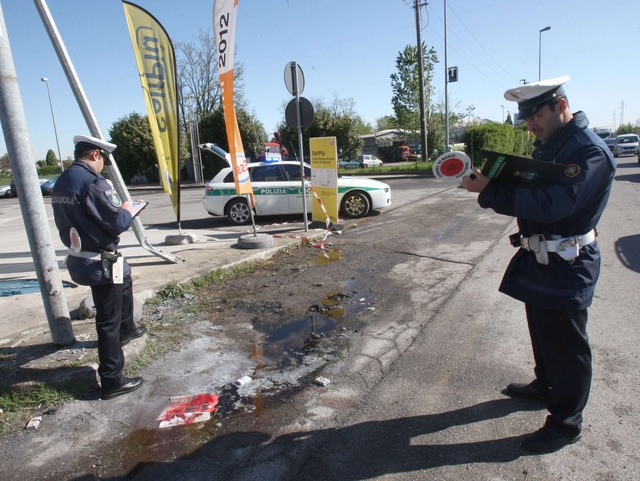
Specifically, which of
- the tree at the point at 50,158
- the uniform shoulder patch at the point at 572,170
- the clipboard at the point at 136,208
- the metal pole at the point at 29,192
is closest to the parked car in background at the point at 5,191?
the tree at the point at 50,158

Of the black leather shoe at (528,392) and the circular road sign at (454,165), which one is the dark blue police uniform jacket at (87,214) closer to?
the circular road sign at (454,165)

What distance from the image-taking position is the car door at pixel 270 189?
36.1 feet

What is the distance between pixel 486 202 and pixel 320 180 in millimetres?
7771

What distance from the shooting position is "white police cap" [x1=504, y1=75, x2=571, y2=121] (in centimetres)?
250

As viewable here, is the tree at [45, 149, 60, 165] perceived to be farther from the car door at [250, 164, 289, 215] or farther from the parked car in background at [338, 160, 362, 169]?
the car door at [250, 164, 289, 215]

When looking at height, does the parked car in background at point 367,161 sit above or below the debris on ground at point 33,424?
above

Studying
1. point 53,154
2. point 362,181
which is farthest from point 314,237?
point 53,154

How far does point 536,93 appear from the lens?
8.30 ft

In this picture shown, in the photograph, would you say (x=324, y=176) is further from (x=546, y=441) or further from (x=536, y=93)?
(x=546, y=441)

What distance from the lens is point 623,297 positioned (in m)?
5.01

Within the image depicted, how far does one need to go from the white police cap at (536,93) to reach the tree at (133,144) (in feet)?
113

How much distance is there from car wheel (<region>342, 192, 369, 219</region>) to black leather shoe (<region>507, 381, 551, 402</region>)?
8.34 metres

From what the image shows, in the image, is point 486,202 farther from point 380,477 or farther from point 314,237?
point 314,237

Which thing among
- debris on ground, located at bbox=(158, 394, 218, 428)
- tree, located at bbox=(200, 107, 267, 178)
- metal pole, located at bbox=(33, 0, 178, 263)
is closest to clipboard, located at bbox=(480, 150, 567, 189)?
debris on ground, located at bbox=(158, 394, 218, 428)
